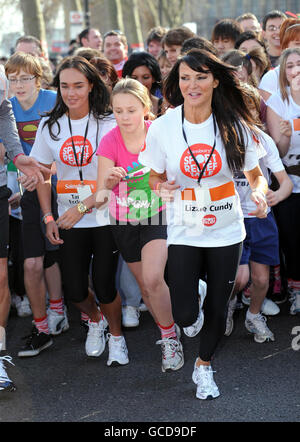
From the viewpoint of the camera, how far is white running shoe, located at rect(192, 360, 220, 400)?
4281mm

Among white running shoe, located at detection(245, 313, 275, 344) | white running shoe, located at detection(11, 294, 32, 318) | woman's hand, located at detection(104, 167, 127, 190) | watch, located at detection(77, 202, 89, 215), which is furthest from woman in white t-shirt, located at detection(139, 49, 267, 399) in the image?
white running shoe, located at detection(11, 294, 32, 318)

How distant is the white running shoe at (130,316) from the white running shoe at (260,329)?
1.02m

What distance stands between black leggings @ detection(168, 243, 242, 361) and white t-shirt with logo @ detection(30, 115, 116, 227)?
925mm

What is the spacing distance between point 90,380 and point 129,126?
→ 171 cm

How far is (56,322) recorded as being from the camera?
19.0ft

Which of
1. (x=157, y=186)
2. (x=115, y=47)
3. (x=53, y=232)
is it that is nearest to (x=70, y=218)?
(x=53, y=232)

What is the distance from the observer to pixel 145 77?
6.42 metres

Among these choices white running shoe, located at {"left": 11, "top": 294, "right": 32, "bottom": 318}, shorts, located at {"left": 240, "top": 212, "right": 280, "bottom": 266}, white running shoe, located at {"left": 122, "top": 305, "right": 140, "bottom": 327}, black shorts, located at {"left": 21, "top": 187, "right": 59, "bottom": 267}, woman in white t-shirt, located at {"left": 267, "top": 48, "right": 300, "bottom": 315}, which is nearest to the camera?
shorts, located at {"left": 240, "top": 212, "right": 280, "bottom": 266}

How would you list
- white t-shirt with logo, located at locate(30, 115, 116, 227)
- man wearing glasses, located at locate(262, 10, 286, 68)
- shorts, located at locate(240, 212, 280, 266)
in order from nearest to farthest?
white t-shirt with logo, located at locate(30, 115, 116, 227)
shorts, located at locate(240, 212, 280, 266)
man wearing glasses, located at locate(262, 10, 286, 68)

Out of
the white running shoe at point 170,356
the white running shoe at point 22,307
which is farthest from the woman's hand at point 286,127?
the white running shoe at point 22,307

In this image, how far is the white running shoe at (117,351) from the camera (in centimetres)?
500

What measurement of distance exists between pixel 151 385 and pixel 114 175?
4.51 ft

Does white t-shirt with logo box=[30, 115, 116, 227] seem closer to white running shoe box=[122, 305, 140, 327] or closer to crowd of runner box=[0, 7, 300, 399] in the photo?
crowd of runner box=[0, 7, 300, 399]

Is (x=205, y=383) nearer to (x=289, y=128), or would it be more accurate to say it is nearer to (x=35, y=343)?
(x=35, y=343)
